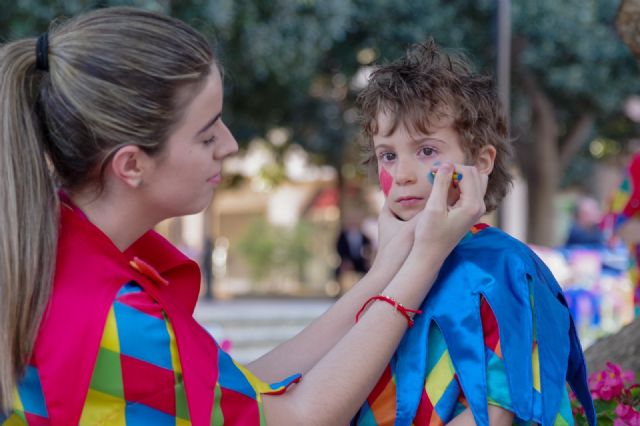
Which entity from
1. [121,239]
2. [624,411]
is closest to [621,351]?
[624,411]

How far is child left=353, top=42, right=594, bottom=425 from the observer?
1.87 m

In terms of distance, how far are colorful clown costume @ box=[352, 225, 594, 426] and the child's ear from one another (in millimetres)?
255

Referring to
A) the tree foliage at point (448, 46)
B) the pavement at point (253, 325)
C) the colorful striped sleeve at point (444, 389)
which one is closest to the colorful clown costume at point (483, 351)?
the colorful striped sleeve at point (444, 389)

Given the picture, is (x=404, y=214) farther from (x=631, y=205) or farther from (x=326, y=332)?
(x=631, y=205)

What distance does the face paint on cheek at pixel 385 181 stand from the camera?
218 cm

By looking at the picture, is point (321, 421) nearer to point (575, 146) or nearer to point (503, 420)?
point (503, 420)

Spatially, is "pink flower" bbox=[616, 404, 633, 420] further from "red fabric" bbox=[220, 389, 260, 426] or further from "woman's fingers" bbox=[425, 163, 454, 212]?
"red fabric" bbox=[220, 389, 260, 426]

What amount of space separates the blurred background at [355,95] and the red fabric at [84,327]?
267 inches

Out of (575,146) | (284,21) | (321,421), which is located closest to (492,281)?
(321,421)

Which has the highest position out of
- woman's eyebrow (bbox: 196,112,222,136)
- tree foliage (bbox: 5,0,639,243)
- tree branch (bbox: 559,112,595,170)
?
woman's eyebrow (bbox: 196,112,222,136)

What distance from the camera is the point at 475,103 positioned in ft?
7.13

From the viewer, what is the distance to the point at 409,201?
2.13 meters

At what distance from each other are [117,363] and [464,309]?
668 mm

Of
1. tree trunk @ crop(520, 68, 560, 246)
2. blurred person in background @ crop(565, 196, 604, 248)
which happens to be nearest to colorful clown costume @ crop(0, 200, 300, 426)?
blurred person in background @ crop(565, 196, 604, 248)
